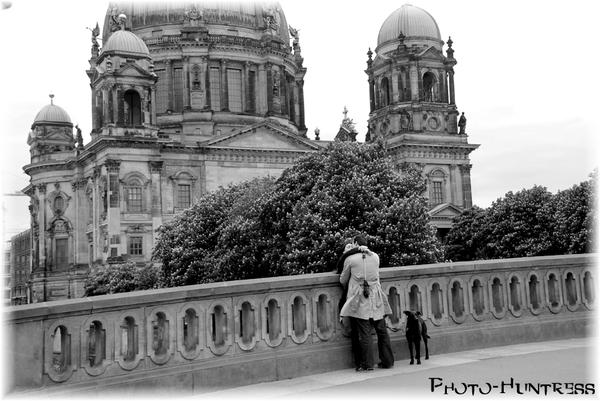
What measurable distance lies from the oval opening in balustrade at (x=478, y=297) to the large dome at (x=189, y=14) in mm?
70123

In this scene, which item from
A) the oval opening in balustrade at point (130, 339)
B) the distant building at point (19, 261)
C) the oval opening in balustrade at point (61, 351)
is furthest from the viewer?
the distant building at point (19, 261)

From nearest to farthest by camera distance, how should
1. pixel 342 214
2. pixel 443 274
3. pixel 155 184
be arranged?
pixel 443 274 < pixel 342 214 < pixel 155 184

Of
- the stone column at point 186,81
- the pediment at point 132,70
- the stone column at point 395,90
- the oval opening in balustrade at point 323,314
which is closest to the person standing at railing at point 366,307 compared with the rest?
the oval opening in balustrade at point 323,314

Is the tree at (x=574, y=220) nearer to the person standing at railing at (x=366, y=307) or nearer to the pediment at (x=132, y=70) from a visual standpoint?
the person standing at railing at (x=366, y=307)

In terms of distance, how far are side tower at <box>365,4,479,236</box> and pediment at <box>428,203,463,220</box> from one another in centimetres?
12

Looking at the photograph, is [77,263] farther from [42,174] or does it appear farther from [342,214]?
[342,214]

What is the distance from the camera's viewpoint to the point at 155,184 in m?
68.1

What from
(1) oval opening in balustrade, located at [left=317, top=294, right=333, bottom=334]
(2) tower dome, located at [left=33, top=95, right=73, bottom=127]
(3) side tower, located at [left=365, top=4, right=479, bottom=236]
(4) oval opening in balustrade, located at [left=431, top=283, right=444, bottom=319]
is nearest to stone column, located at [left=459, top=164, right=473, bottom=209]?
(3) side tower, located at [left=365, top=4, right=479, bottom=236]

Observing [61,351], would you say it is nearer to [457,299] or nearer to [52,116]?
[457,299]

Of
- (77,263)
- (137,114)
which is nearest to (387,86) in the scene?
(137,114)

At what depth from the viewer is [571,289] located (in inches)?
594

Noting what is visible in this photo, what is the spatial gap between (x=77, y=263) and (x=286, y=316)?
67.1m

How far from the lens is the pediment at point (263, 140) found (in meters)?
71.5

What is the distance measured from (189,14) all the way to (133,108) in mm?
15798
